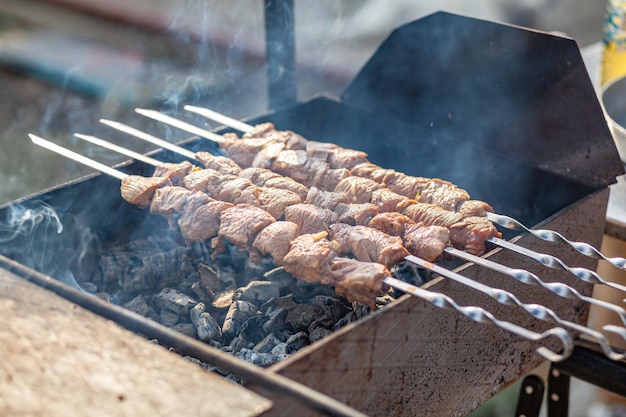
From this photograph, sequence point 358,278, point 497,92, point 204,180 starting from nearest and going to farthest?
point 358,278, point 204,180, point 497,92

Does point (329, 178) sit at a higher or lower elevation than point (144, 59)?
lower

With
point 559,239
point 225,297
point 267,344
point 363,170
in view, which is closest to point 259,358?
point 267,344

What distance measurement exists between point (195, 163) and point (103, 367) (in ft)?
5.66

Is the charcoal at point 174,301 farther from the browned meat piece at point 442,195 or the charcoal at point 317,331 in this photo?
the browned meat piece at point 442,195

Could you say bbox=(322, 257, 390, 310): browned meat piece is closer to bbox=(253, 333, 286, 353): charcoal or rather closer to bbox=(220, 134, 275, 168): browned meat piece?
bbox=(253, 333, 286, 353): charcoal

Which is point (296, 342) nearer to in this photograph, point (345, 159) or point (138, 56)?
point (345, 159)

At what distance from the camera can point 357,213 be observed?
273 cm

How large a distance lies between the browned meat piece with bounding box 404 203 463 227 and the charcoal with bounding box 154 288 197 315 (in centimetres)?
90

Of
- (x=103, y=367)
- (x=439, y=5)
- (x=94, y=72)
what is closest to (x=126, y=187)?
(x=103, y=367)

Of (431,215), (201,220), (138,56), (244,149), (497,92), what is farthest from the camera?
(138,56)

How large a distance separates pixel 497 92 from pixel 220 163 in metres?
1.33

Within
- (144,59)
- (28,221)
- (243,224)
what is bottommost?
(28,221)

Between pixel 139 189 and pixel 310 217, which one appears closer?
pixel 310 217

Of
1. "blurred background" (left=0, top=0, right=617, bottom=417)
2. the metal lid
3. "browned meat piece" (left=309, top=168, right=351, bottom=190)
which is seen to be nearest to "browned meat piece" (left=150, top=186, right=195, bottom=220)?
"browned meat piece" (left=309, top=168, right=351, bottom=190)
